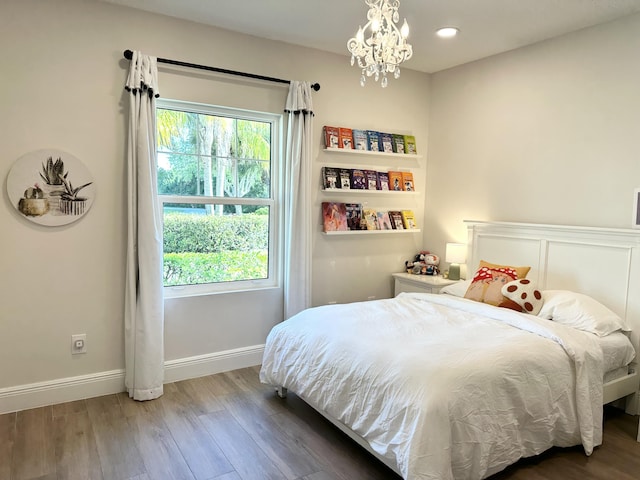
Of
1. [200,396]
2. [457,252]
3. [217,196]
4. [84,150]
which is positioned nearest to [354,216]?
[457,252]

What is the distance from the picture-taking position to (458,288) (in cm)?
359

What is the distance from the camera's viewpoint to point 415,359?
6.93ft

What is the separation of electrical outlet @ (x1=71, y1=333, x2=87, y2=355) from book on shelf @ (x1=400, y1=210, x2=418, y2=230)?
9.45ft

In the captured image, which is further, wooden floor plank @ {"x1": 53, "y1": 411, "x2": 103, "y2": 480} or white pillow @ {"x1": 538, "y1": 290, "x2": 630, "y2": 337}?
white pillow @ {"x1": 538, "y1": 290, "x2": 630, "y2": 337}

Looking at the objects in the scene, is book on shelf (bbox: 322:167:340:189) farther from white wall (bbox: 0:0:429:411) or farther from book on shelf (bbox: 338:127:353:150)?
white wall (bbox: 0:0:429:411)

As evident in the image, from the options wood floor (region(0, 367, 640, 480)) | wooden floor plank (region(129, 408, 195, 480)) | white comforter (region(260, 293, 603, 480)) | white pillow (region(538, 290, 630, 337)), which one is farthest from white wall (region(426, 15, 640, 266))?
wooden floor plank (region(129, 408, 195, 480))

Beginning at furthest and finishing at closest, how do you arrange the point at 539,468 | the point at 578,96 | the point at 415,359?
the point at 578,96 < the point at 539,468 < the point at 415,359

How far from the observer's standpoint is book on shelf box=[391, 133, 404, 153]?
13.9ft

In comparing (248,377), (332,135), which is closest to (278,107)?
(332,135)

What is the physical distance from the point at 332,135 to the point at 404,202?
1.07m

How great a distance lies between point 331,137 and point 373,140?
0.47m

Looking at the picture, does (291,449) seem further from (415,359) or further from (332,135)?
(332,135)

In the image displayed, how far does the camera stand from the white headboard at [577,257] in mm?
2902

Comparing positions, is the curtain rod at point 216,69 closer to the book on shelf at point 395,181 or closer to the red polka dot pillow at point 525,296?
the book on shelf at point 395,181
